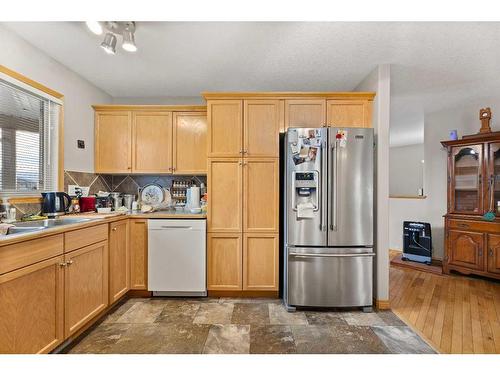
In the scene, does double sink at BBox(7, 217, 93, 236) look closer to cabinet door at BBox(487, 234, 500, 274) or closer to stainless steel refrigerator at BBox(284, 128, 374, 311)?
stainless steel refrigerator at BBox(284, 128, 374, 311)

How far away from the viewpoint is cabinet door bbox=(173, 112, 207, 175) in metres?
3.08

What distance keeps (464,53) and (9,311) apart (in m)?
3.95

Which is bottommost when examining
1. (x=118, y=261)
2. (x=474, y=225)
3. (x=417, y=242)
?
(x=417, y=242)

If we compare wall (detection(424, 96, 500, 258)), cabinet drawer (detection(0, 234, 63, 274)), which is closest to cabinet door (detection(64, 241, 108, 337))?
cabinet drawer (detection(0, 234, 63, 274))

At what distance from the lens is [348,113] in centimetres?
270

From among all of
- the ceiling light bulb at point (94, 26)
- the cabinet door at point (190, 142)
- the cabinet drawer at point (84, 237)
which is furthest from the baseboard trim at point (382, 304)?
the ceiling light bulb at point (94, 26)

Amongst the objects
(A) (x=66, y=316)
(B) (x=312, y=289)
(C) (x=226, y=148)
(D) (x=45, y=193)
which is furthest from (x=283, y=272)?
(D) (x=45, y=193)

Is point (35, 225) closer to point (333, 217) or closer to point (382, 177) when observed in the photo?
point (333, 217)

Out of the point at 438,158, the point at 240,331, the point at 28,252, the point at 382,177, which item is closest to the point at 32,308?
the point at 28,252

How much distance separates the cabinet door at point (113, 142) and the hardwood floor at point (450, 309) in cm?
342

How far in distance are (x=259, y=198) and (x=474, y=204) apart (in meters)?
3.08

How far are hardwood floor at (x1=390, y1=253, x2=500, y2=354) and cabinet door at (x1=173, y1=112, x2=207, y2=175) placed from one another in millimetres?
2651

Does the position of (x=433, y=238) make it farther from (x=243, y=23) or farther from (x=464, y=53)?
(x=243, y=23)

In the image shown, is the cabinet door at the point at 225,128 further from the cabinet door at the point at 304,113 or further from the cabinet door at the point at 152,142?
the cabinet door at the point at 152,142
